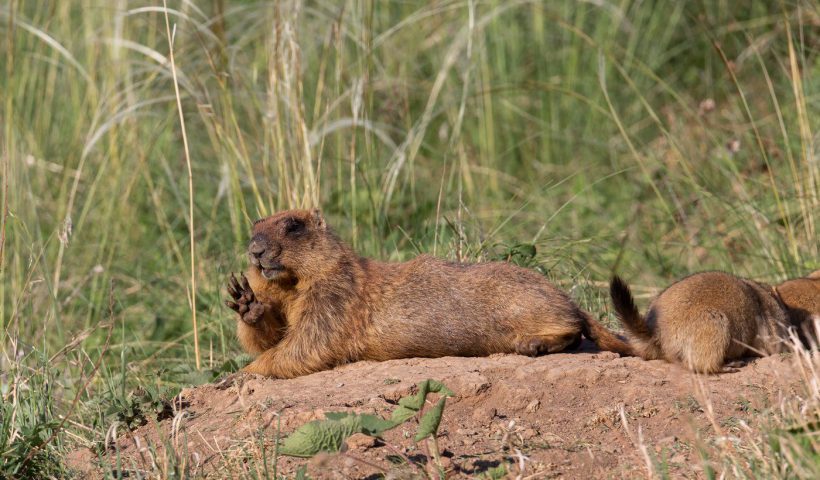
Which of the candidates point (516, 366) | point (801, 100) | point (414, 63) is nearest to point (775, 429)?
point (516, 366)

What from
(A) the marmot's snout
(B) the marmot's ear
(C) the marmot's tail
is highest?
(B) the marmot's ear

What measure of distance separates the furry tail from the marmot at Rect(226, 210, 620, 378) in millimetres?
316

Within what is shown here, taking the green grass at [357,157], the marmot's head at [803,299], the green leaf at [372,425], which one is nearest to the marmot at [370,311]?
Answer: the green grass at [357,157]

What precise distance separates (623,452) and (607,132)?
5953 mm

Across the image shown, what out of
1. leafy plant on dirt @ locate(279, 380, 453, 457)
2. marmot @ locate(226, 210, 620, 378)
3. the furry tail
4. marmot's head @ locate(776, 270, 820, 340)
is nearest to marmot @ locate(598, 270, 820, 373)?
the furry tail

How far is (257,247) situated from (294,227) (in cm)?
25

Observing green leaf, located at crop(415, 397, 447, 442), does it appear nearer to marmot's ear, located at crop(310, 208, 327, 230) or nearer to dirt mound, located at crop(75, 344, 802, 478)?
dirt mound, located at crop(75, 344, 802, 478)

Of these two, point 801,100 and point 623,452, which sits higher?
point 801,100

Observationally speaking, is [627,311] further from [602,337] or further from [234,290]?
[234,290]

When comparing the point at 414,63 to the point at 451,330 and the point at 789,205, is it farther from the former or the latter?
the point at 451,330

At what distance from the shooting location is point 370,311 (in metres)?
4.90

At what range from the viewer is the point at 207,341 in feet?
21.1

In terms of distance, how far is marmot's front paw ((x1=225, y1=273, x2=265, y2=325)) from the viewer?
4.72 meters

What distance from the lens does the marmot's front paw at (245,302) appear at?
4.72 metres
